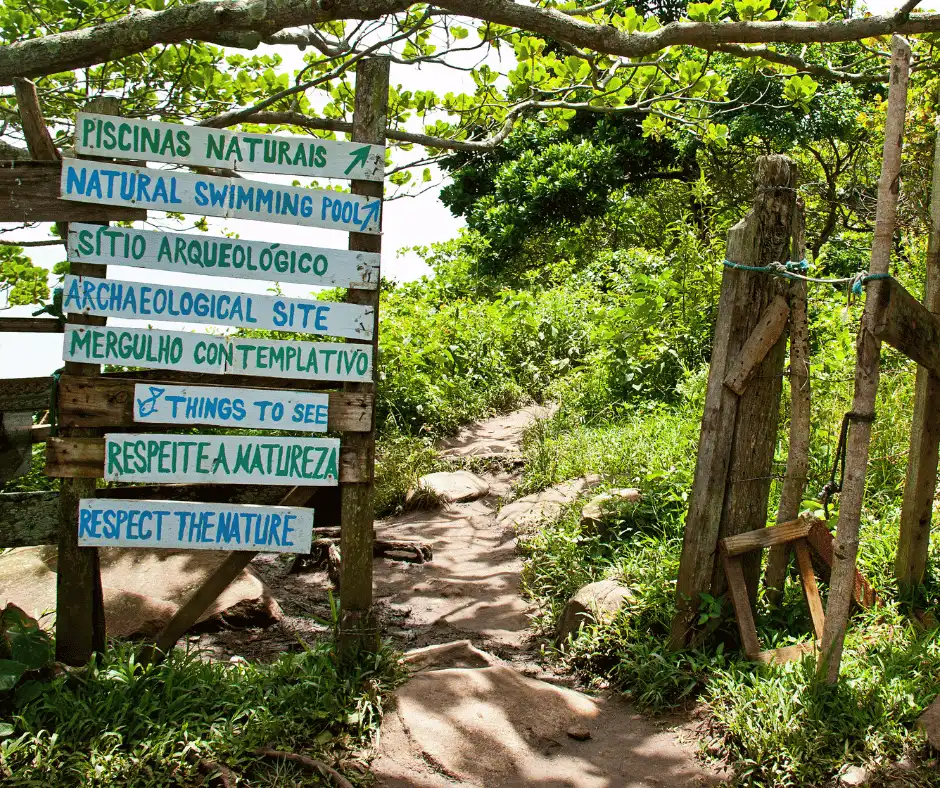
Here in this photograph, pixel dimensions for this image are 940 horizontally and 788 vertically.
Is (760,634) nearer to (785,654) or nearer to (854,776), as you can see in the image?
(785,654)

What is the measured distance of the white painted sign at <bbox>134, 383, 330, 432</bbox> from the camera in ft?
11.6

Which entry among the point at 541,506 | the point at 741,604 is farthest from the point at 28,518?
the point at 541,506

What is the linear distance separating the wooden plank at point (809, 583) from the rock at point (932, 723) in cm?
67

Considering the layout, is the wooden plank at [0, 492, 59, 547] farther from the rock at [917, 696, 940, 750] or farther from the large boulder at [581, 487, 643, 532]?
the rock at [917, 696, 940, 750]

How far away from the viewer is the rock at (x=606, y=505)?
5.35 m

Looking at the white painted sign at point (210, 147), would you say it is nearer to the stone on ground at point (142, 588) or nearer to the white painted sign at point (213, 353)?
the white painted sign at point (213, 353)

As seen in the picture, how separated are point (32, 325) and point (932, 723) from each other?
4.30m

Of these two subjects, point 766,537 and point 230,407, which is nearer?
point 230,407

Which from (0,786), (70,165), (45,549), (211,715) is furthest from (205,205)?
(45,549)

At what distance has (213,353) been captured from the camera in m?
3.55

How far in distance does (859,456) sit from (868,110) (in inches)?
439

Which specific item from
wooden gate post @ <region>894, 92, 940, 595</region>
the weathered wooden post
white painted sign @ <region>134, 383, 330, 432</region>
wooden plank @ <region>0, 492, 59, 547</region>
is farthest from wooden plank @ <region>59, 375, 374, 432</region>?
wooden gate post @ <region>894, 92, 940, 595</region>

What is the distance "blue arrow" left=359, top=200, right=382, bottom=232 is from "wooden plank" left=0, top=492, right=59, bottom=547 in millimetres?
1884

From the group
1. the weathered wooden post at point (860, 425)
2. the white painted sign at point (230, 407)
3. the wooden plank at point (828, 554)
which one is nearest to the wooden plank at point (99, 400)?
the white painted sign at point (230, 407)
